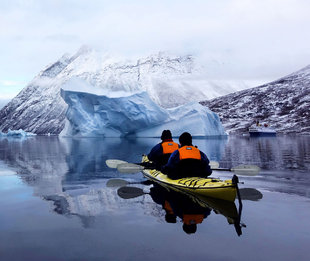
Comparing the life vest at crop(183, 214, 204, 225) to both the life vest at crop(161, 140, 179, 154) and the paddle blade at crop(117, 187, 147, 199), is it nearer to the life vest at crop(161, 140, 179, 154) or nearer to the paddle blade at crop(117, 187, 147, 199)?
the paddle blade at crop(117, 187, 147, 199)

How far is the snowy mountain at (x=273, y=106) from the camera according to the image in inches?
3846

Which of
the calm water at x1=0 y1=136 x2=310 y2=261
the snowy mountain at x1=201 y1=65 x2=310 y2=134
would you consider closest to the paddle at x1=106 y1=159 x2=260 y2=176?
the calm water at x1=0 y1=136 x2=310 y2=261

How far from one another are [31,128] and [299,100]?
13718 cm

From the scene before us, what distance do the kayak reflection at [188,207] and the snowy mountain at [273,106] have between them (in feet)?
279

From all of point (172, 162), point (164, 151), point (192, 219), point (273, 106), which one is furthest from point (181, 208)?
point (273, 106)

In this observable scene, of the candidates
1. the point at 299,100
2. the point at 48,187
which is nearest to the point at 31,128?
the point at 299,100

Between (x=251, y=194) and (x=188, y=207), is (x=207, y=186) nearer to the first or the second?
(x=188, y=207)

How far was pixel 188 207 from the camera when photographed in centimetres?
664

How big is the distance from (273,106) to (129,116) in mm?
86250

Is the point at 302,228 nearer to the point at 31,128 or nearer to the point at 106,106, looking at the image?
the point at 106,106

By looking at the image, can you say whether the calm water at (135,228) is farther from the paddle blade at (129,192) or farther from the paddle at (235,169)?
the paddle at (235,169)

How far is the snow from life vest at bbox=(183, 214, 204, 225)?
33.9 metres

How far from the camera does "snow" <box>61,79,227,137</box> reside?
4009 cm

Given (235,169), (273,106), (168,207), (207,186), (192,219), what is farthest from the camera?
(273,106)
